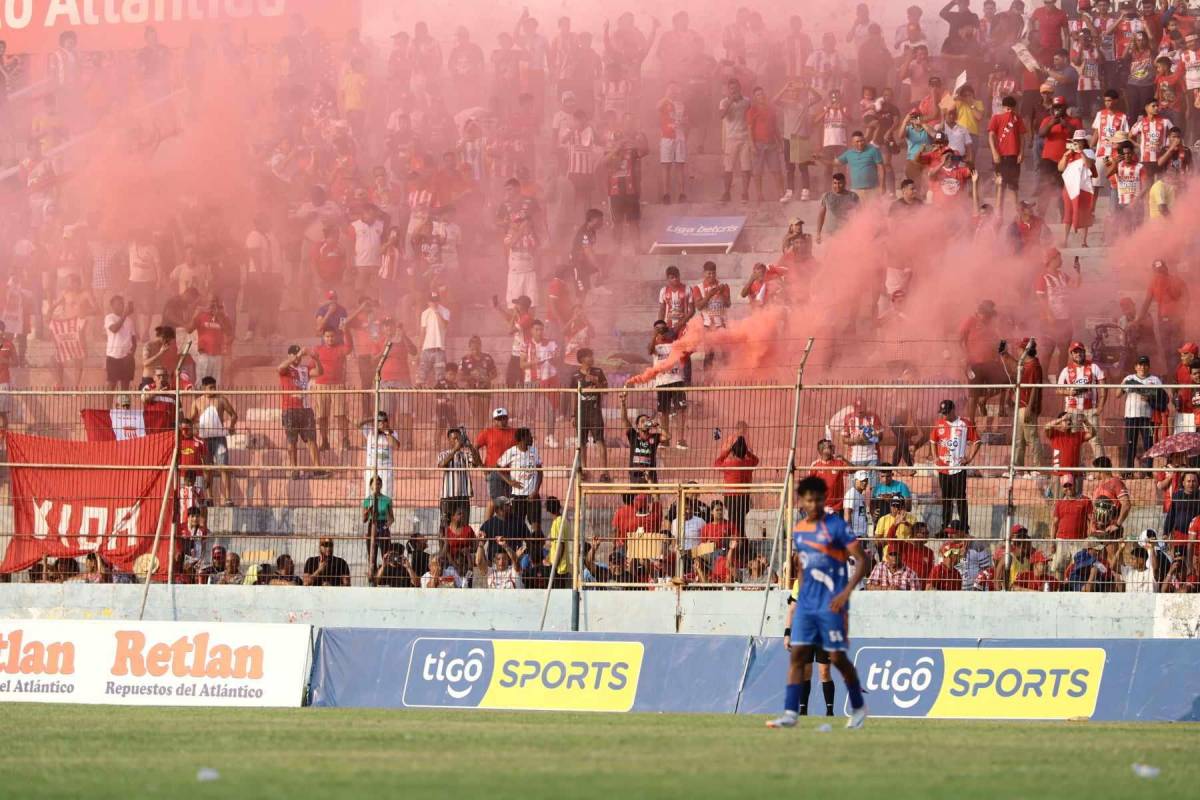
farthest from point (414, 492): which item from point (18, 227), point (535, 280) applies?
point (18, 227)

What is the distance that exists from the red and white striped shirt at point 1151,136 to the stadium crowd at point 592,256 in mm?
53

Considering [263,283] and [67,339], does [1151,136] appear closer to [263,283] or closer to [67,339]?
[263,283]

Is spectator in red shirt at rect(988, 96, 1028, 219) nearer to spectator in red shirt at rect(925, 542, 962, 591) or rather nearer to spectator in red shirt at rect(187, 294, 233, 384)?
spectator in red shirt at rect(925, 542, 962, 591)

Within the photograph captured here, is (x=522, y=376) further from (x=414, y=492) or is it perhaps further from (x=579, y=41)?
(x=579, y=41)

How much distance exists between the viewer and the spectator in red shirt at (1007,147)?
26.8 meters

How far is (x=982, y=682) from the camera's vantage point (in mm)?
16781

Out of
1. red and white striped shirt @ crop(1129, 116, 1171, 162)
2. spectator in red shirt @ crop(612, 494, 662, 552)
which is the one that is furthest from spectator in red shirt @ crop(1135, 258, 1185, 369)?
spectator in red shirt @ crop(612, 494, 662, 552)

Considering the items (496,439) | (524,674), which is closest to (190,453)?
(496,439)

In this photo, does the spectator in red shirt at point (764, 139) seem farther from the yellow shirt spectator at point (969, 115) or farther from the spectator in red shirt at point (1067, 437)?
the spectator in red shirt at point (1067, 437)

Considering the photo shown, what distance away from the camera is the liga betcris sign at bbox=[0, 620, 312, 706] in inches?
704

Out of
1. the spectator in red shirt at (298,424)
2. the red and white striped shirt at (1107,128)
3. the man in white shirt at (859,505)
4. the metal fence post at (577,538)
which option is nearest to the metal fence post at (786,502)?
the man in white shirt at (859,505)

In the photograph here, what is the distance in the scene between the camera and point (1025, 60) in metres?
28.2

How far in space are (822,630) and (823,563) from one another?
1.54 ft

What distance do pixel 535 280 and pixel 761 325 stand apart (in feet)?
15.6
